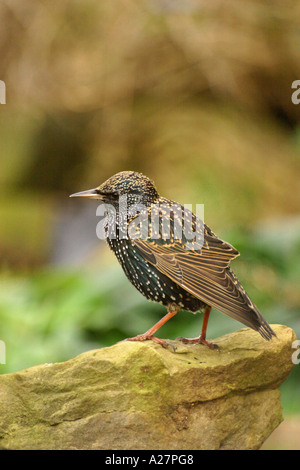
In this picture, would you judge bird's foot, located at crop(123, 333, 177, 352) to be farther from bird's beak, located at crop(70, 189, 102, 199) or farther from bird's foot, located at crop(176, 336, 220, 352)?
bird's beak, located at crop(70, 189, 102, 199)

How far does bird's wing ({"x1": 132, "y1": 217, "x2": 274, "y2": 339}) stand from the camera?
365cm

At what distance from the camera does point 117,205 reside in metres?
4.08

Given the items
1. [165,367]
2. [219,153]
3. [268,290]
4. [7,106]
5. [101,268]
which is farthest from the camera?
[7,106]

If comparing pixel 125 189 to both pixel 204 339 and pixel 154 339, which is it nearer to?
pixel 154 339

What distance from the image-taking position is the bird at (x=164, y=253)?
3779mm

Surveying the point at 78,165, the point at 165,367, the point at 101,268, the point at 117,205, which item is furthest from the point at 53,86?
the point at 165,367

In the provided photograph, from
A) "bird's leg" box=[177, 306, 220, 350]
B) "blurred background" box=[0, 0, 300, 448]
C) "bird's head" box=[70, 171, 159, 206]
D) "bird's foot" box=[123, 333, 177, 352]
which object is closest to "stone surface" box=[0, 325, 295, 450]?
"bird's foot" box=[123, 333, 177, 352]

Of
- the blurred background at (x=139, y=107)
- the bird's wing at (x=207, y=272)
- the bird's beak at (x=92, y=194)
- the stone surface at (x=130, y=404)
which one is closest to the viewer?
the stone surface at (x=130, y=404)

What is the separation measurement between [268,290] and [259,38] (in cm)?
509

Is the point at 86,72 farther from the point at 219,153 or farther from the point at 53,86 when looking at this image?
the point at 219,153

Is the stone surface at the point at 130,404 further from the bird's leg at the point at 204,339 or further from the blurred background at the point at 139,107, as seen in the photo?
the blurred background at the point at 139,107

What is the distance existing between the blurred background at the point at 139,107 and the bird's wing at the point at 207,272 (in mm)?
5102

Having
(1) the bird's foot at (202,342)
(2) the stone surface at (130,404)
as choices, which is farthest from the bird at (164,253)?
(2) the stone surface at (130,404)

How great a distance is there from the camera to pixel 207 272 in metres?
3.82
